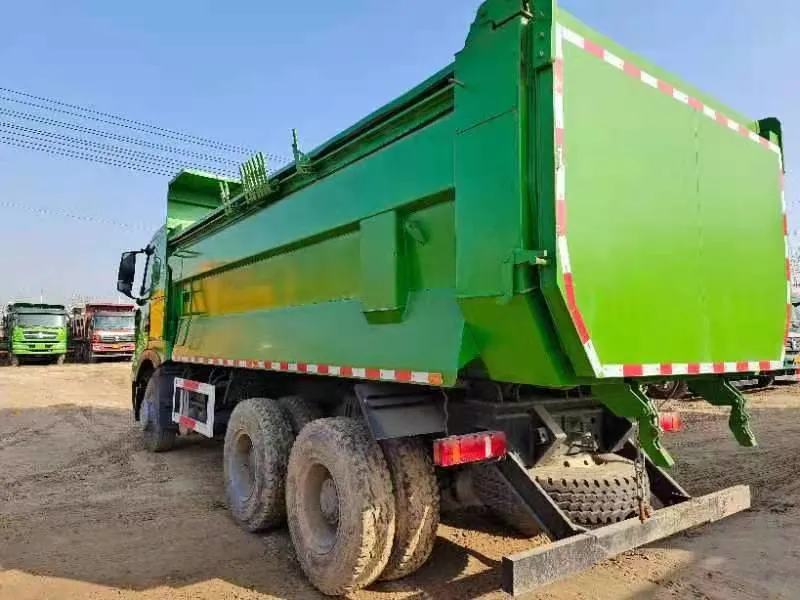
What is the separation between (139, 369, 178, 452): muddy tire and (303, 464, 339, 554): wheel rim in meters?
4.40

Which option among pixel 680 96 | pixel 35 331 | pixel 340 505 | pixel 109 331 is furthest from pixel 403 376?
pixel 35 331

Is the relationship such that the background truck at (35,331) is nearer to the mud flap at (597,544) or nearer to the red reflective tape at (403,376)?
the red reflective tape at (403,376)

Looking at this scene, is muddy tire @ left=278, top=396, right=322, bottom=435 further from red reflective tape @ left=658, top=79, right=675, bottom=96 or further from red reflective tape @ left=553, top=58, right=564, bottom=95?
red reflective tape @ left=658, top=79, right=675, bottom=96

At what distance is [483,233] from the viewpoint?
257 cm

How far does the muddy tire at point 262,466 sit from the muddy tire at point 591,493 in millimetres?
2078

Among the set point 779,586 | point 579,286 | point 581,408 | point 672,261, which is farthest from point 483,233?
point 779,586

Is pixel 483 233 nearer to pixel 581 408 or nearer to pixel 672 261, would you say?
pixel 672 261

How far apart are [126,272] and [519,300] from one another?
7196 mm

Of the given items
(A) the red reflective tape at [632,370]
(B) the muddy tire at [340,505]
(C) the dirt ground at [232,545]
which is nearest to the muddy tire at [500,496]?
(C) the dirt ground at [232,545]

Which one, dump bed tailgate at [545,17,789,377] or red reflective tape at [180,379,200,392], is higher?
dump bed tailgate at [545,17,789,377]

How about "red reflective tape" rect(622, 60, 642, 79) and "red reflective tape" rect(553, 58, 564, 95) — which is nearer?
"red reflective tape" rect(553, 58, 564, 95)

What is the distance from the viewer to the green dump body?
2.43 metres

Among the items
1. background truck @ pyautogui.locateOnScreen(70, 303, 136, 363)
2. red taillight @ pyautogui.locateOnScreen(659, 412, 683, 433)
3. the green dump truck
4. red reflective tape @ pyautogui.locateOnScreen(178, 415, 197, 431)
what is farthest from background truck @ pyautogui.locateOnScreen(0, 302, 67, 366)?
red taillight @ pyautogui.locateOnScreen(659, 412, 683, 433)

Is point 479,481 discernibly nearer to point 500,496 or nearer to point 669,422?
point 500,496
